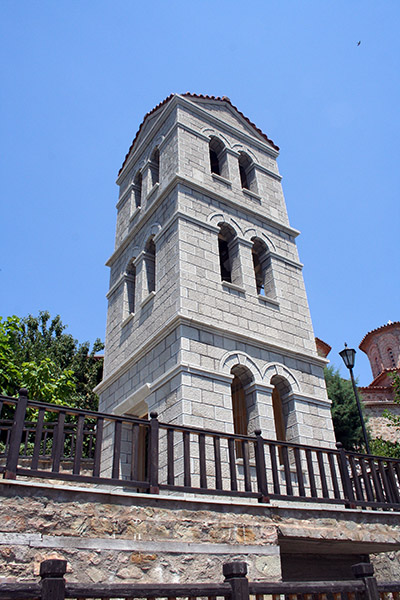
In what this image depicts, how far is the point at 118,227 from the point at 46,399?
5862 millimetres

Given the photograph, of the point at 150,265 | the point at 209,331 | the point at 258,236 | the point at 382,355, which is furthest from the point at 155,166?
the point at 382,355

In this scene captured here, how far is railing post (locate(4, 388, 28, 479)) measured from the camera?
212 inches

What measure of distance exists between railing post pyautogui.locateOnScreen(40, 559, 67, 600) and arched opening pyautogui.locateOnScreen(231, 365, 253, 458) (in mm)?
7227

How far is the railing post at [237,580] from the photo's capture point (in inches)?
150

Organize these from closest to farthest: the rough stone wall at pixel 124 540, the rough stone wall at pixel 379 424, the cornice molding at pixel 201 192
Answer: the rough stone wall at pixel 124 540
the cornice molding at pixel 201 192
the rough stone wall at pixel 379 424

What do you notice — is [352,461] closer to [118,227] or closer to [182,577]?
[182,577]

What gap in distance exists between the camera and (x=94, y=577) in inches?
212

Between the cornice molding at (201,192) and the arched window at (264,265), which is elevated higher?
the cornice molding at (201,192)

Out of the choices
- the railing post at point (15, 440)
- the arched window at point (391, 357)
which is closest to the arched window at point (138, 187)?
the railing post at point (15, 440)

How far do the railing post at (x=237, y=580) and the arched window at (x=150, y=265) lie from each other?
29.5ft

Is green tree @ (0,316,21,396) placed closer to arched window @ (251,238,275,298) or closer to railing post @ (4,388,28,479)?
arched window @ (251,238,275,298)

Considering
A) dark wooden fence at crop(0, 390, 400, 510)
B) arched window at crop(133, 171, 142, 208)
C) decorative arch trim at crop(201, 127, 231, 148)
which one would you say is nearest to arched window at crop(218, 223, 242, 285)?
decorative arch trim at crop(201, 127, 231, 148)

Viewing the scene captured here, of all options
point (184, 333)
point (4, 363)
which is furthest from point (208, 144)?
point (4, 363)

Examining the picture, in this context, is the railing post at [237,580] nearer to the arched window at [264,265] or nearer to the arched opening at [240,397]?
the arched opening at [240,397]
